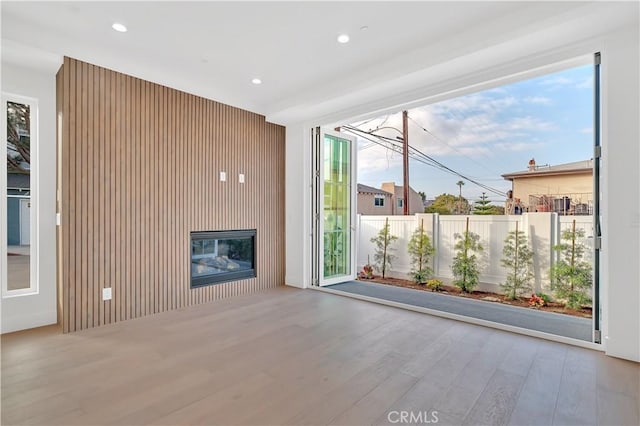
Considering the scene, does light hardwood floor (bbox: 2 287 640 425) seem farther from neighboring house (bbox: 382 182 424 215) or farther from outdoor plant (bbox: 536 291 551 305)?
neighboring house (bbox: 382 182 424 215)

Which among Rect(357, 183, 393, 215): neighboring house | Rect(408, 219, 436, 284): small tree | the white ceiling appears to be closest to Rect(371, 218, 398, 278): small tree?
Rect(408, 219, 436, 284): small tree

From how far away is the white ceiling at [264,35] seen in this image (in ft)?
7.96

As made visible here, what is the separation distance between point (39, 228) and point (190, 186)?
155cm

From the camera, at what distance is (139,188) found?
358 cm

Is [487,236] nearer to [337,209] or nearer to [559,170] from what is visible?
[559,170]

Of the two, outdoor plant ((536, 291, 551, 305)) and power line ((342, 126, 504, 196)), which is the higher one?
power line ((342, 126, 504, 196))

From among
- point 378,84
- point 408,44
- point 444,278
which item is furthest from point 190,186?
point 444,278

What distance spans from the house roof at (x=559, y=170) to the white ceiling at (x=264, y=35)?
2.67 metres

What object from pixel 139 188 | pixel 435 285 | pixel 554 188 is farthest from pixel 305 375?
pixel 554 188

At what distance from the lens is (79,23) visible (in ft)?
8.68

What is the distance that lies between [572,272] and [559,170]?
1539mm

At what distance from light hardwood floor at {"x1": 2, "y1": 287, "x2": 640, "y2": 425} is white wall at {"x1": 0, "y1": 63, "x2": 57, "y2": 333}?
0.25 metres

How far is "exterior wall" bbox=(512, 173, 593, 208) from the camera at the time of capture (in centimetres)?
428

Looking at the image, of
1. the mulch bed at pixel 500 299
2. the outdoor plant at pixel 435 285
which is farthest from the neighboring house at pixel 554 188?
the outdoor plant at pixel 435 285
